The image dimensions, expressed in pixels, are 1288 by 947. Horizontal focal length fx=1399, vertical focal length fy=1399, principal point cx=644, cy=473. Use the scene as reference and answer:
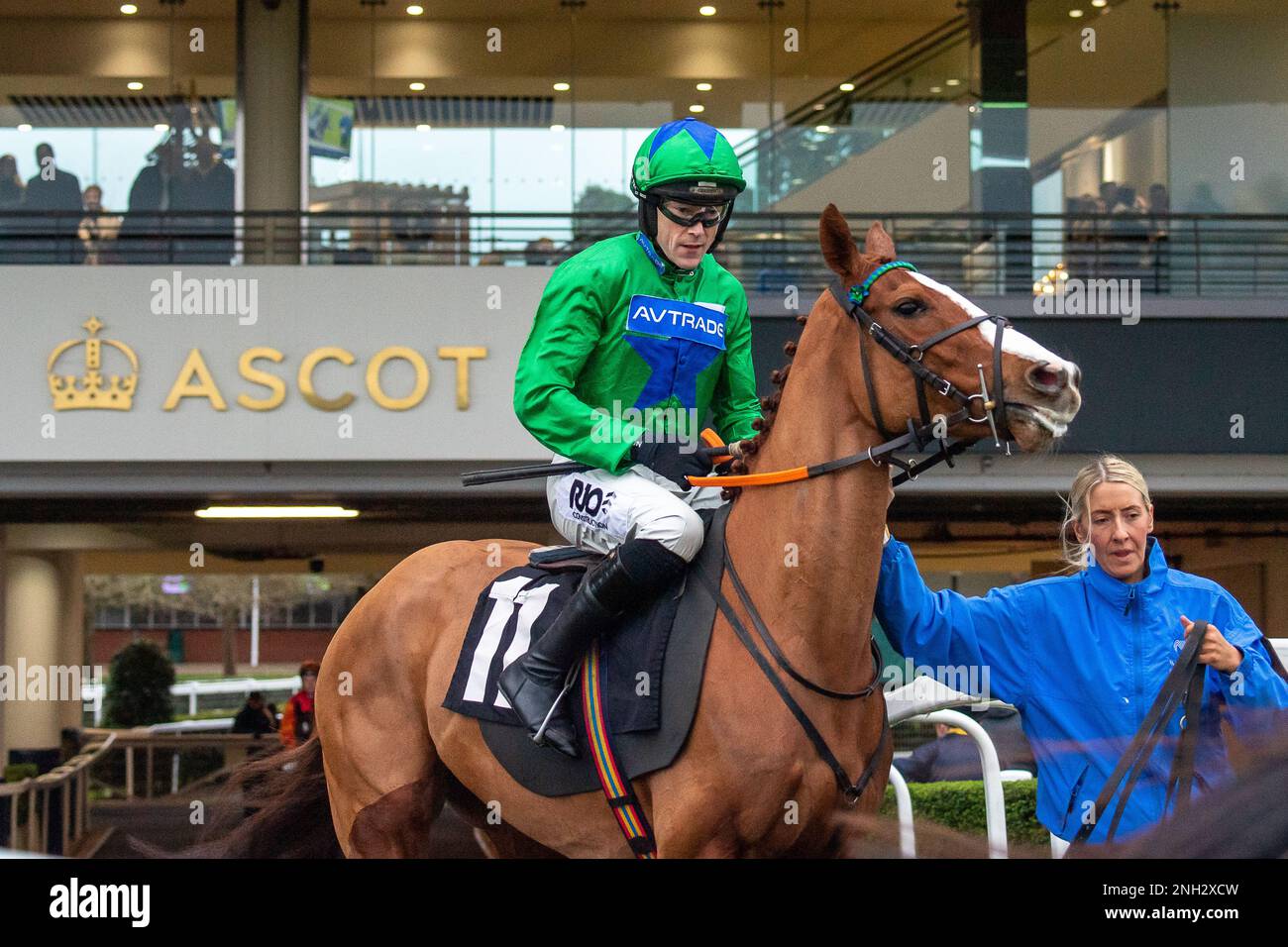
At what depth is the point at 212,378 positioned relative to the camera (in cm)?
1107

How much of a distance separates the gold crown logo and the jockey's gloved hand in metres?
8.94

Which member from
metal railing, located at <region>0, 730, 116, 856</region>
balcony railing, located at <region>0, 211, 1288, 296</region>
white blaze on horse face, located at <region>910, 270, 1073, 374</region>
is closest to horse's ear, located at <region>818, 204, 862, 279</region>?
white blaze on horse face, located at <region>910, 270, 1073, 374</region>

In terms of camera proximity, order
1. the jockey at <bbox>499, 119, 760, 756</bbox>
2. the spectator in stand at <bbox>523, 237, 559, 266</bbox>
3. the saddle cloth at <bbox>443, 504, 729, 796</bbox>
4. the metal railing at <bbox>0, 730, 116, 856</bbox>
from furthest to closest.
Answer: the spectator in stand at <bbox>523, 237, 559, 266</bbox> < the metal railing at <bbox>0, 730, 116, 856</bbox> < the jockey at <bbox>499, 119, 760, 756</bbox> < the saddle cloth at <bbox>443, 504, 729, 796</bbox>

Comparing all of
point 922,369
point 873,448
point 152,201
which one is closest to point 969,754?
point 873,448

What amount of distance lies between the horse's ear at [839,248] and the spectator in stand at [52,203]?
1074 cm

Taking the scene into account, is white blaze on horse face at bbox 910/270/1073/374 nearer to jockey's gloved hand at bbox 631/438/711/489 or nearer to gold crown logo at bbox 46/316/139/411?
jockey's gloved hand at bbox 631/438/711/489

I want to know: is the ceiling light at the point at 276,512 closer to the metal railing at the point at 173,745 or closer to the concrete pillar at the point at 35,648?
the metal railing at the point at 173,745

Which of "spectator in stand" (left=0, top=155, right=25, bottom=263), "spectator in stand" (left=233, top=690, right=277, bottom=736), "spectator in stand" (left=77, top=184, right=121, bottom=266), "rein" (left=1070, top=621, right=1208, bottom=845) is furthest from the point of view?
"spectator in stand" (left=233, top=690, right=277, bottom=736)

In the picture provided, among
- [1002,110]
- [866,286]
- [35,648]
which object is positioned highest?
[1002,110]

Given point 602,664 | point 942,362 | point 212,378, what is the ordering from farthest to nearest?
point 212,378 → point 602,664 → point 942,362

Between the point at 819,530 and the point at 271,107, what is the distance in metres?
11.2

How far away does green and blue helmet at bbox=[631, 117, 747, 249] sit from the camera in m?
3.07

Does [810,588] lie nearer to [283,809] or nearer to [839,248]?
[839,248]

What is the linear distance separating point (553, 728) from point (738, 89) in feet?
34.8
